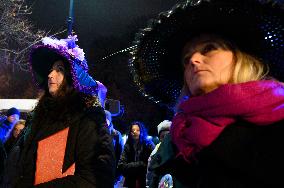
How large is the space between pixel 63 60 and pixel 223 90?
7.13 feet

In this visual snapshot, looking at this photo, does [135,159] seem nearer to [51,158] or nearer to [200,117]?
[51,158]

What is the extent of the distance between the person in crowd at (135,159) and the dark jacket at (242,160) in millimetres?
→ 4864

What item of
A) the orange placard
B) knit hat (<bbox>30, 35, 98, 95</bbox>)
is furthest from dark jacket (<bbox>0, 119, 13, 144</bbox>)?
the orange placard

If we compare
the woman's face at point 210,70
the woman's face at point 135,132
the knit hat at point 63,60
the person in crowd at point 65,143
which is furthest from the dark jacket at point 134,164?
the woman's face at point 210,70

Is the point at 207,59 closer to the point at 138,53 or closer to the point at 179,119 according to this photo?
the point at 179,119

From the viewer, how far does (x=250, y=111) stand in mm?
1486

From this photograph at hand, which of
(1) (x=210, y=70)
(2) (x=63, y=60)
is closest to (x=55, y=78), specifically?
(2) (x=63, y=60)

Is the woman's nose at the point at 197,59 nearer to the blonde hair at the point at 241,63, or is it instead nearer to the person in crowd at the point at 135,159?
the blonde hair at the point at 241,63

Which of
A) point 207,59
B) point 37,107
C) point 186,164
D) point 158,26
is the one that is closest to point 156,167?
point 186,164

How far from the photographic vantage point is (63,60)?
3.45 meters

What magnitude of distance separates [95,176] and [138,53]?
1.04 metres

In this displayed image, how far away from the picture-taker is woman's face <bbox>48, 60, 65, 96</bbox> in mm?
3281

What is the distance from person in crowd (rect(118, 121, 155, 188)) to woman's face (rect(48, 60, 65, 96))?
11.2 feet

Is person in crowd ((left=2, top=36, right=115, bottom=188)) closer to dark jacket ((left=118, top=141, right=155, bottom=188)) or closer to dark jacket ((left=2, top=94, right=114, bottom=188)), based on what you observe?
dark jacket ((left=2, top=94, right=114, bottom=188))
